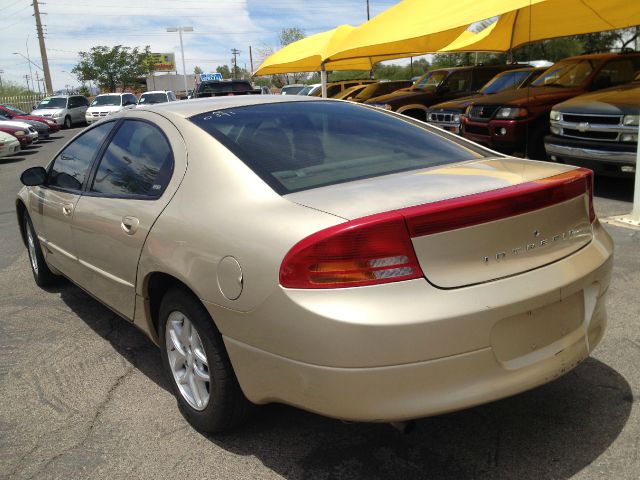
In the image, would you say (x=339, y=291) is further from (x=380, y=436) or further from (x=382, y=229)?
(x=380, y=436)

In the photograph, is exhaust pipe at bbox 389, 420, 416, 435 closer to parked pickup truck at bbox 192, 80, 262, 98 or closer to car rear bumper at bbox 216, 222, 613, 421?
car rear bumper at bbox 216, 222, 613, 421

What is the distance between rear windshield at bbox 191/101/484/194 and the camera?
270cm

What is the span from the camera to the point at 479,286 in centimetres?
216

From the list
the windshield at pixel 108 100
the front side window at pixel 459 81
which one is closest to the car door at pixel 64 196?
the front side window at pixel 459 81

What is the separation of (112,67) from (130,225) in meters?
56.3

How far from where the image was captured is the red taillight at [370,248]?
6.91 feet

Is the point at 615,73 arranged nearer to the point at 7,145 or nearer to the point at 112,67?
the point at 7,145

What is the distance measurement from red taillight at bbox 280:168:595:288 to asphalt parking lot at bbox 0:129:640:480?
2.86 ft

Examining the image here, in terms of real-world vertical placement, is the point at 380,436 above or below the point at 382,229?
below

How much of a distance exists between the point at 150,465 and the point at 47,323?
2.19 meters

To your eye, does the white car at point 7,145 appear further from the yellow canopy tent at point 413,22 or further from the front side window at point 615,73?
the front side window at point 615,73

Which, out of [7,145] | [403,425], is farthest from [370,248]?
[7,145]

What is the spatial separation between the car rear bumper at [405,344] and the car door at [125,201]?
940mm

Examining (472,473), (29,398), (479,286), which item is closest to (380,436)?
(472,473)
